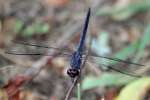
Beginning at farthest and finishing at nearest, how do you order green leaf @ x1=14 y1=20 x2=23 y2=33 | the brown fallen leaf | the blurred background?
green leaf @ x1=14 y1=20 x2=23 y2=33 → the blurred background → the brown fallen leaf

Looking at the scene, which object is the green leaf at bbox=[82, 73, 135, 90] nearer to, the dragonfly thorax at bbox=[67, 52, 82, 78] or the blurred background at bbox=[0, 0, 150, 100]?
the blurred background at bbox=[0, 0, 150, 100]

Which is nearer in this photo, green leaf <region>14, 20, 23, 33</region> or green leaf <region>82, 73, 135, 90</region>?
green leaf <region>82, 73, 135, 90</region>

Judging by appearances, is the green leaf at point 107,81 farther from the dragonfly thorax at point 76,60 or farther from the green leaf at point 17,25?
the green leaf at point 17,25

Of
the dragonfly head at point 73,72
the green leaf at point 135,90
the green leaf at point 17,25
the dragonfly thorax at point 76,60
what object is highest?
the green leaf at point 17,25

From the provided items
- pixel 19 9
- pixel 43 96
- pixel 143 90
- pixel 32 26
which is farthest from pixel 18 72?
pixel 19 9

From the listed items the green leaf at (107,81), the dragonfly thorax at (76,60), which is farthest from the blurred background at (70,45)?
the dragonfly thorax at (76,60)

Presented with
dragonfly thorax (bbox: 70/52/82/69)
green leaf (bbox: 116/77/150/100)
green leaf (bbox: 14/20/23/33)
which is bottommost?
green leaf (bbox: 116/77/150/100)

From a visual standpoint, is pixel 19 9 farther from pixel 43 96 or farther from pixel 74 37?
pixel 43 96

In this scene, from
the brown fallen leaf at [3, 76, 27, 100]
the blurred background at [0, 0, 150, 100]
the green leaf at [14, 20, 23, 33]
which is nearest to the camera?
the brown fallen leaf at [3, 76, 27, 100]

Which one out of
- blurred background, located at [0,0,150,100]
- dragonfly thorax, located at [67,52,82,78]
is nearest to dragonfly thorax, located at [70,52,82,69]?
dragonfly thorax, located at [67,52,82,78]
